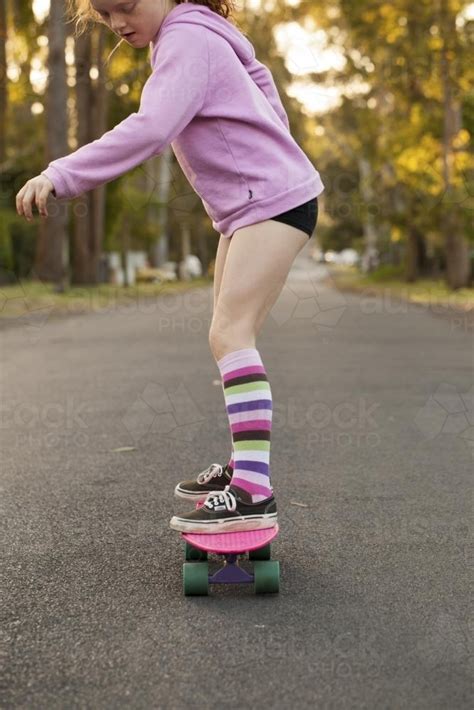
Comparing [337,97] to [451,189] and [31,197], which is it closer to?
[451,189]

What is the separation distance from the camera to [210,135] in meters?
3.15

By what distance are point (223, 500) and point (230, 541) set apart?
0.42ft

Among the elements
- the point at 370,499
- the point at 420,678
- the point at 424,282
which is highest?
the point at 420,678

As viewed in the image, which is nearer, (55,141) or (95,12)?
(95,12)

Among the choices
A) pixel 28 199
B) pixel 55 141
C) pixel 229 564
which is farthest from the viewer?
pixel 55 141

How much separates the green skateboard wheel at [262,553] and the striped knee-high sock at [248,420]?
0.54 feet

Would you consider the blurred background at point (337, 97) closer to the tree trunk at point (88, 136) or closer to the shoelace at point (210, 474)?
the tree trunk at point (88, 136)

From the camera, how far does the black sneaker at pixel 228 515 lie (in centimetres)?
298

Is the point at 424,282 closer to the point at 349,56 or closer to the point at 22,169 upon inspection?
the point at 349,56

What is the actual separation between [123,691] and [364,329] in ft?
40.2

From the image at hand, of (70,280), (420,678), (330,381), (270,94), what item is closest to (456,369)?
(330,381)

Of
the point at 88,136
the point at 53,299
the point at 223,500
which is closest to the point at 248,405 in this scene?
the point at 223,500

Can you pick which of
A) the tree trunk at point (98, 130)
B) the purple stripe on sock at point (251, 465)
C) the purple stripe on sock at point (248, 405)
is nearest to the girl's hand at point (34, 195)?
the purple stripe on sock at point (248, 405)

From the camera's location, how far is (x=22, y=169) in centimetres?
3014
